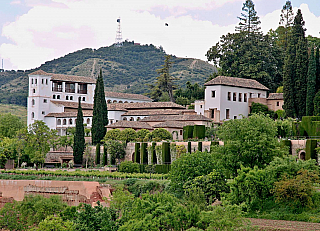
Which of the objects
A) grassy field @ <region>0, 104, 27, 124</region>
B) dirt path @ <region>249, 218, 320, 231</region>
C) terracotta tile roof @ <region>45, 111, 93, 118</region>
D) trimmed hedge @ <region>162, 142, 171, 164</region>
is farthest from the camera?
grassy field @ <region>0, 104, 27, 124</region>

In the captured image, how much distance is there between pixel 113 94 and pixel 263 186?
166 ft

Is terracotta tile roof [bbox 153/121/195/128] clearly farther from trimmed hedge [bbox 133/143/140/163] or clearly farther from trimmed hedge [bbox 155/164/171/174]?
trimmed hedge [bbox 155/164/171/174]

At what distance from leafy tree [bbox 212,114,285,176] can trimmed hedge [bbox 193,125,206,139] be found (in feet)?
47.5

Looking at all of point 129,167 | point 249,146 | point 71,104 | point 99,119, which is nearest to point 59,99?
point 71,104

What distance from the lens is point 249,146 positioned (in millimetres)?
35812

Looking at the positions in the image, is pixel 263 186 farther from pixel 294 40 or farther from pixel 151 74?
pixel 151 74

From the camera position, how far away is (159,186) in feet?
127

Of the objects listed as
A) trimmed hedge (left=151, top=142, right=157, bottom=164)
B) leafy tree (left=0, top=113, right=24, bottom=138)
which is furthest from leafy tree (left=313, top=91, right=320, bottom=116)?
leafy tree (left=0, top=113, right=24, bottom=138)

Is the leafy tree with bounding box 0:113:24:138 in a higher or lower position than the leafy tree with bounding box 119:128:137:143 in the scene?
higher

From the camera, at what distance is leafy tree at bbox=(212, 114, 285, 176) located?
117ft

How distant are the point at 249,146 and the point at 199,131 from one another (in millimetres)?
16044

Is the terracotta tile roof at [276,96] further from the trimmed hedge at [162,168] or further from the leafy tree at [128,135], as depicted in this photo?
the trimmed hedge at [162,168]

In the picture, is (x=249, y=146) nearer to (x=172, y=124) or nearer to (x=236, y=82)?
(x=172, y=124)

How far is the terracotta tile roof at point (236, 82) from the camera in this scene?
59.4 metres
